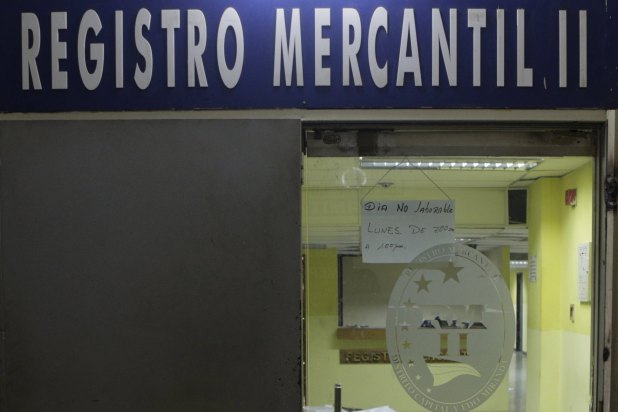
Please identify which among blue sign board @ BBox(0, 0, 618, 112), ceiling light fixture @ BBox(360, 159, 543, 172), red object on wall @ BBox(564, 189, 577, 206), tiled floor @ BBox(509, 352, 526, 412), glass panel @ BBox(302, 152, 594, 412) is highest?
blue sign board @ BBox(0, 0, 618, 112)

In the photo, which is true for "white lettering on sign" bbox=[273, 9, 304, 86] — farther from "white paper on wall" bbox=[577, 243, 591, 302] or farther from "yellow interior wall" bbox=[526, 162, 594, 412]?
"white paper on wall" bbox=[577, 243, 591, 302]

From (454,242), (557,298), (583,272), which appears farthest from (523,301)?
(454,242)

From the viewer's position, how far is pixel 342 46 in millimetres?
3375

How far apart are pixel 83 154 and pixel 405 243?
147 centimetres

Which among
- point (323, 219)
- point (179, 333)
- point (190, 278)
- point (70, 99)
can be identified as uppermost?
point (70, 99)

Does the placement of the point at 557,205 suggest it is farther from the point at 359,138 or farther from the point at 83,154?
the point at 83,154

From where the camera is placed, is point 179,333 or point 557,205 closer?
point 179,333

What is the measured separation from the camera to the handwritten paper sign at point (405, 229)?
11.7ft

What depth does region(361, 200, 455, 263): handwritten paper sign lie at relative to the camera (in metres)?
3.56

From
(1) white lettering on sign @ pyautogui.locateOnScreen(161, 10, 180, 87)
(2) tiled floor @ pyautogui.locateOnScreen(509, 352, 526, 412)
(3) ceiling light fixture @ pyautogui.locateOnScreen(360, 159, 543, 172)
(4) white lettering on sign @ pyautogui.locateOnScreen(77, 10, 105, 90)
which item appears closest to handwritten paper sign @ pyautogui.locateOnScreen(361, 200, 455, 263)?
(3) ceiling light fixture @ pyautogui.locateOnScreen(360, 159, 543, 172)

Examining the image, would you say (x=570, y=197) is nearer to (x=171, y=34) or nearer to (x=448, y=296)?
(x=448, y=296)

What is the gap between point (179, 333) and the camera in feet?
11.1

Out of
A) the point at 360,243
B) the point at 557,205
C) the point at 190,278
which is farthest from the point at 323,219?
the point at 557,205

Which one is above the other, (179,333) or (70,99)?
(70,99)
